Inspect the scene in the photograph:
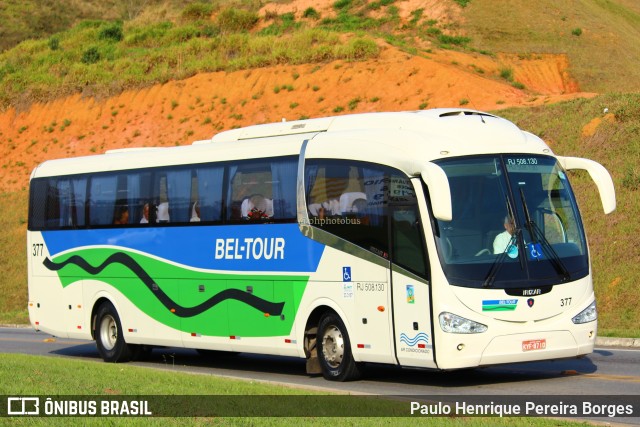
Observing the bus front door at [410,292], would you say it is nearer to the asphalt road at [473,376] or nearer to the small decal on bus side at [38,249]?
the asphalt road at [473,376]

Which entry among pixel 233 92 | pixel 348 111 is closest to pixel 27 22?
pixel 233 92

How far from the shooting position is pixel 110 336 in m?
20.4

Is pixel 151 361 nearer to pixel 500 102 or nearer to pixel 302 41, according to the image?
Result: pixel 500 102

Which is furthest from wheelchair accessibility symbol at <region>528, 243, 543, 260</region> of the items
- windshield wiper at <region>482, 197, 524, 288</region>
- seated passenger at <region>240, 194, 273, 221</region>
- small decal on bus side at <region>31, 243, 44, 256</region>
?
small decal on bus side at <region>31, 243, 44, 256</region>

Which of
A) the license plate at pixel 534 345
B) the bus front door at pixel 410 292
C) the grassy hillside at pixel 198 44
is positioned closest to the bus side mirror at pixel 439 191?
the bus front door at pixel 410 292

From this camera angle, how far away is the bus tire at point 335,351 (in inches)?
587

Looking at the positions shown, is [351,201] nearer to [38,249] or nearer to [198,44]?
[38,249]

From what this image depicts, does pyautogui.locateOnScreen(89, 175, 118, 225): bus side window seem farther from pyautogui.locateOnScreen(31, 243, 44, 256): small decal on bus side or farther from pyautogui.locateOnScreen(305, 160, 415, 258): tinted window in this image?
pyautogui.locateOnScreen(305, 160, 415, 258): tinted window

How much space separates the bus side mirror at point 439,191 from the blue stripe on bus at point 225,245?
8.86 ft

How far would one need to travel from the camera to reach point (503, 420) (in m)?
10.2

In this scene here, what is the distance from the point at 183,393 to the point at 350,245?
3450 millimetres

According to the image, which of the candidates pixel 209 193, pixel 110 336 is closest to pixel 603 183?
pixel 209 193

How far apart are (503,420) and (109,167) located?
1189 cm

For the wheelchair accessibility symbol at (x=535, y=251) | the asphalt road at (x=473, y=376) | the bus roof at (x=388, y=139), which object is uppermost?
the bus roof at (x=388, y=139)
